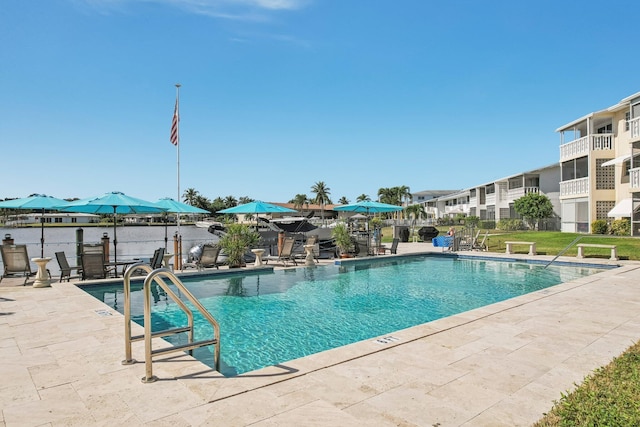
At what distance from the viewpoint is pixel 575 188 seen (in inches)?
1056

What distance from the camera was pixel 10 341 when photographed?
5.22 meters

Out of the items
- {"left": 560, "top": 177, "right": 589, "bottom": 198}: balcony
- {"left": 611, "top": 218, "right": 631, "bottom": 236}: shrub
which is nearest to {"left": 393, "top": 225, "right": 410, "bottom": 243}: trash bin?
{"left": 560, "top": 177, "right": 589, "bottom": 198}: balcony

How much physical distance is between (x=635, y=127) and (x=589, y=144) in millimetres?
3653

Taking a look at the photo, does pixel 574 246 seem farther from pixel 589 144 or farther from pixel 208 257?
pixel 208 257

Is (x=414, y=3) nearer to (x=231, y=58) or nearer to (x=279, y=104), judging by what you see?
(x=231, y=58)

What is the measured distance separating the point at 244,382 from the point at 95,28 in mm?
13763

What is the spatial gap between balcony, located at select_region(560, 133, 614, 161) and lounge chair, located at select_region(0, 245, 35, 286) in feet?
98.8

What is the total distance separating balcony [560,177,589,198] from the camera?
2572 cm

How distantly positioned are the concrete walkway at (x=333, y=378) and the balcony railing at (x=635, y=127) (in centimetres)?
2037

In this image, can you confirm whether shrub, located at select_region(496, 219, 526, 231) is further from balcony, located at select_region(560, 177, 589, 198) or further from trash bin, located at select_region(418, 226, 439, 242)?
trash bin, located at select_region(418, 226, 439, 242)

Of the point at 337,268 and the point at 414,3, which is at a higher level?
the point at 414,3

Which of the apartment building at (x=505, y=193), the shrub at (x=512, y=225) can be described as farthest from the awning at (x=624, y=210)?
the apartment building at (x=505, y=193)

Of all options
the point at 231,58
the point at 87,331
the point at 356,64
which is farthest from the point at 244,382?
the point at 356,64

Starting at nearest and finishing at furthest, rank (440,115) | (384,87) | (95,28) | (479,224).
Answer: (95,28) < (384,87) < (440,115) < (479,224)
